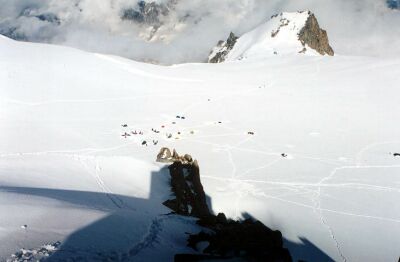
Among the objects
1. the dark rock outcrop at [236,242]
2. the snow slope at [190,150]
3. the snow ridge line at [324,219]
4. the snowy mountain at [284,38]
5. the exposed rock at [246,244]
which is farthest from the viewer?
the snowy mountain at [284,38]

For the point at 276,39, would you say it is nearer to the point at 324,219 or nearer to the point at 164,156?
the point at 164,156

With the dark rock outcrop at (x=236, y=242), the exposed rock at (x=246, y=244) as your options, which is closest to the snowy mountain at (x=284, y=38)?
the dark rock outcrop at (x=236, y=242)

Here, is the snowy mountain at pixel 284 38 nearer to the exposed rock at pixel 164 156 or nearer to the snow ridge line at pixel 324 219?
the snow ridge line at pixel 324 219

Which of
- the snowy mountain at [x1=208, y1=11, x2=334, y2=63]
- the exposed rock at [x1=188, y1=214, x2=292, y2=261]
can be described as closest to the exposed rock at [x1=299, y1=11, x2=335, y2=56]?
the snowy mountain at [x1=208, y1=11, x2=334, y2=63]

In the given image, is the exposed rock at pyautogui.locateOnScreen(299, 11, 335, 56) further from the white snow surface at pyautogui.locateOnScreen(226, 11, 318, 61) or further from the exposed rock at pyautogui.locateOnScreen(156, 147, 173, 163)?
the exposed rock at pyautogui.locateOnScreen(156, 147, 173, 163)

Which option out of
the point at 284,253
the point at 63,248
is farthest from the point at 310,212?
the point at 63,248

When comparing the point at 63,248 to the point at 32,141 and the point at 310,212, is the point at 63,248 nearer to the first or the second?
the point at 310,212
